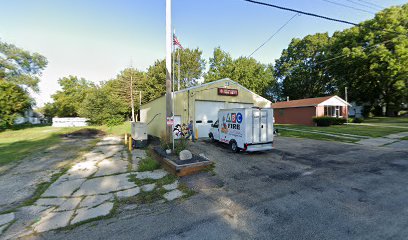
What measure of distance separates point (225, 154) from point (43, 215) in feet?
23.6

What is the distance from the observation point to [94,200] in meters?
4.62

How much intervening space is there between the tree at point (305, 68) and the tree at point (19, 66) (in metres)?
51.1

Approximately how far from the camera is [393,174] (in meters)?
6.06

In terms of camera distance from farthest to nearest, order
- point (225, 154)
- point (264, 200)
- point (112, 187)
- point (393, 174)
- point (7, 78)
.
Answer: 1. point (7, 78)
2. point (225, 154)
3. point (393, 174)
4. point (112, 187)
5. point (264, 200)

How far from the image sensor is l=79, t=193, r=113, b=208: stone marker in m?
4.40

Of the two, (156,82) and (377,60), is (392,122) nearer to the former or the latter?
(377,60)

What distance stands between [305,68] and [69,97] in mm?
60492

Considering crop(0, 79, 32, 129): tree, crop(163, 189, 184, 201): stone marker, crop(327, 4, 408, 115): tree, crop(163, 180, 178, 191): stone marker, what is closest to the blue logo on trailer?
crop(163, 180, 178, 191): stone marker

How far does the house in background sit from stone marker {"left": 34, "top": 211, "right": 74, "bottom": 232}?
2880cm

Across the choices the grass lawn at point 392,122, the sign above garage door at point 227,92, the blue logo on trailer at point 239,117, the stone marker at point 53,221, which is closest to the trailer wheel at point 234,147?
the blue logo on trailer at point 239,117

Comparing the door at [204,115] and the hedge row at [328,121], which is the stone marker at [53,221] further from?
the hedge row at [328,121]

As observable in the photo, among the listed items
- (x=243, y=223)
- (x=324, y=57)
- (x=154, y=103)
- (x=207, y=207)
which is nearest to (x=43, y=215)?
(x=207, y=207)

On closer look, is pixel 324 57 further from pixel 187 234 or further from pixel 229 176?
pixel 187 234

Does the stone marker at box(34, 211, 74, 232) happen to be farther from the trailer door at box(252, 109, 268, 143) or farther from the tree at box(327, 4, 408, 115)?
the tree at box(327, 4, 408, 115)
